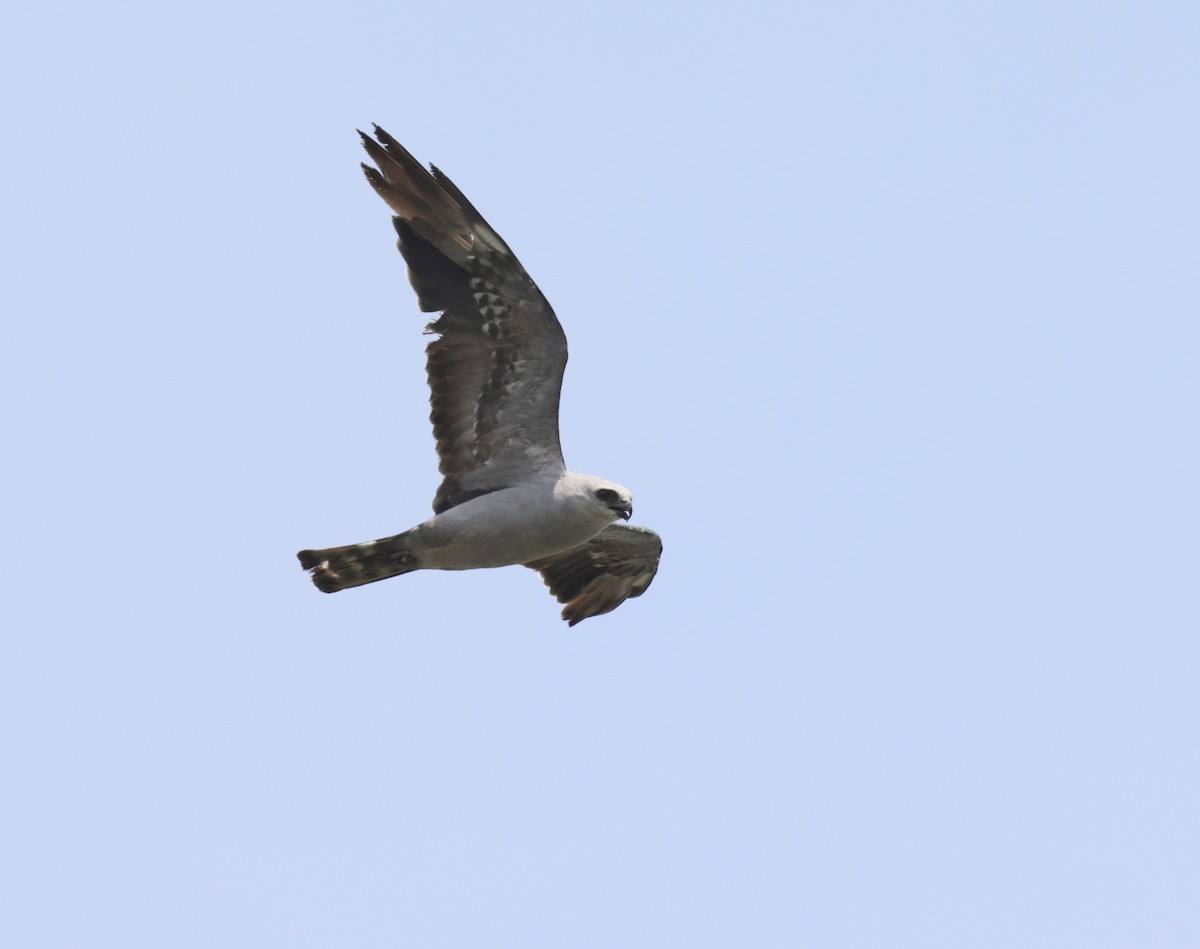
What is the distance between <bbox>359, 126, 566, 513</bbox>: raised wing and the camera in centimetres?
1474

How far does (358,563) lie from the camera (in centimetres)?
1509

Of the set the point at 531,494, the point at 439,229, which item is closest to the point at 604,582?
the point at 531,494

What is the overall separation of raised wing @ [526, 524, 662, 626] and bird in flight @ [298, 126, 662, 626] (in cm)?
219

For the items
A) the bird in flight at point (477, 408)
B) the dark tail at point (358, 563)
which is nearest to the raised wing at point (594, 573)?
the bird in flight at point (477, 408)

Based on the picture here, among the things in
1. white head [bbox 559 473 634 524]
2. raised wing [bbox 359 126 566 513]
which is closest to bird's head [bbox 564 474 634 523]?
white head [bbox 559 473 634 524]

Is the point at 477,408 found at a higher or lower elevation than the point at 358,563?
higher

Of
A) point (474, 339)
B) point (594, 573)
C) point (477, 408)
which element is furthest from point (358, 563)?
point (594, 573)

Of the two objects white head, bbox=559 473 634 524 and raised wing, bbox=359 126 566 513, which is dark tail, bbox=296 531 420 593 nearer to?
raised wing, bbox=359 126 566 513

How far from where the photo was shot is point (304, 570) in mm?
15188

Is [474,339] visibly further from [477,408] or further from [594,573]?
[594,573]

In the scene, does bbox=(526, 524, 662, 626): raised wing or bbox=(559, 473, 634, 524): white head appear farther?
bbox=(526, 524, 662, 626): raised wing

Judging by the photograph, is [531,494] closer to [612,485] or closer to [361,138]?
[612,485]

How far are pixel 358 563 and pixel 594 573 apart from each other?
3.37m

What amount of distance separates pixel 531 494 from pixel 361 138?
11.6 feet
